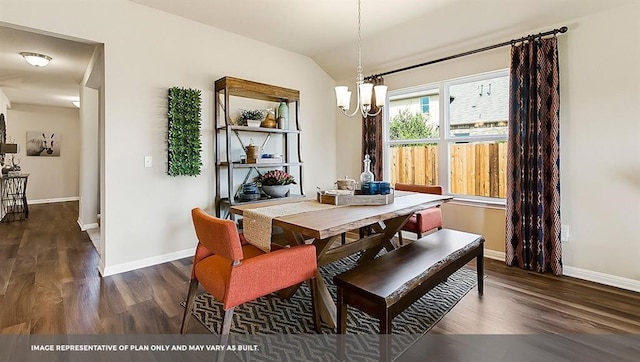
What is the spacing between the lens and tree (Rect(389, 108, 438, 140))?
4.08 m

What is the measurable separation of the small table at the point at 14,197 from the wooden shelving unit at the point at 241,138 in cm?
477

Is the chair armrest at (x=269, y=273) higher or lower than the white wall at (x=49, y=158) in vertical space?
lower

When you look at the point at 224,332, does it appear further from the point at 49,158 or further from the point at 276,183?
the point at 49,158

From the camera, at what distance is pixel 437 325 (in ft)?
6.75

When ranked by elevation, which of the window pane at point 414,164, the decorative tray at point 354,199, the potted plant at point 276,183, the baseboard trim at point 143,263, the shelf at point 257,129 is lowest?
the baseboard trim at point 143,263

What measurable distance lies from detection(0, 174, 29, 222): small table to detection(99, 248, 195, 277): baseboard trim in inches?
170

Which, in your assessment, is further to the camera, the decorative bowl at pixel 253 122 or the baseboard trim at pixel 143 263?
the decorative bowl at pixel 253 122

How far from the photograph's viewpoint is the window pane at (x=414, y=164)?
404 cm

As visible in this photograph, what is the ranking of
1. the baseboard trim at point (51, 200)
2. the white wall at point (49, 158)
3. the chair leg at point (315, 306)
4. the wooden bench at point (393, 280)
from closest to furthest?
the wooden bench at point (393, 280), the chair leg at point (315, 306), the white wall at point (49, 158), the baseboard trim at point (51, 200)

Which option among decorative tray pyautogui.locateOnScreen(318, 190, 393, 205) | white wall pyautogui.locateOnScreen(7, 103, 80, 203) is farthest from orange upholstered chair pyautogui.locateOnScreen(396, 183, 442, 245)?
white wall pyautogui.locateOnScreen(7, 103, 80, 203)

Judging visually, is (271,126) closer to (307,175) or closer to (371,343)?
(307,175)

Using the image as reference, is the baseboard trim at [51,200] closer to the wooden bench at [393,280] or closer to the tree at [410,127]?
the tree at [410,127]

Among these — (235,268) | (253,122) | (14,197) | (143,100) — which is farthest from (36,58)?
(235,268)

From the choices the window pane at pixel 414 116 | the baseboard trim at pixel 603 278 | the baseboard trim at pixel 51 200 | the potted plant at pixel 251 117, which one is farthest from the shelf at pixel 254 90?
the baseboard trim at pixel 51 200
